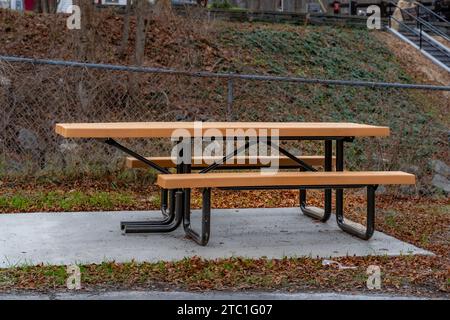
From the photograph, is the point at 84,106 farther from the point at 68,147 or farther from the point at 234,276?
the point at 234,276

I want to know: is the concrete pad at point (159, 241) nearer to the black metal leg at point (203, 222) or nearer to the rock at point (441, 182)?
the black metal leg at point (203, 222)

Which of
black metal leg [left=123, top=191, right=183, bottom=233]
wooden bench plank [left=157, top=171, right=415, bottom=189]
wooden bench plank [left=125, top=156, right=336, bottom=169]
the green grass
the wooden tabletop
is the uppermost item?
the wooden tabletop

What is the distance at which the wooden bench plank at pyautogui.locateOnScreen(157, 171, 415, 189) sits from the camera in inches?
278

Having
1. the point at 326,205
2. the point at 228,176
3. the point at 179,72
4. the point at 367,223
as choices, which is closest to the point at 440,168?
the point at 179,72

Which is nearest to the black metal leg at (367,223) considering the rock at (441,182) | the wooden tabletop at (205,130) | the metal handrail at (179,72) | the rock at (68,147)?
the wooden tabletop at (205,130)

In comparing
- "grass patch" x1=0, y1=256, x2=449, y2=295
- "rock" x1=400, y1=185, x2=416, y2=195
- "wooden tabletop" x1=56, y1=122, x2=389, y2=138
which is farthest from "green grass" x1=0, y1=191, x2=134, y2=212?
"rock" x1=400, y1=185, x2=416, y2=195

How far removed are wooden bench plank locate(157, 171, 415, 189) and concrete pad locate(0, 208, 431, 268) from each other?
60 centimetres

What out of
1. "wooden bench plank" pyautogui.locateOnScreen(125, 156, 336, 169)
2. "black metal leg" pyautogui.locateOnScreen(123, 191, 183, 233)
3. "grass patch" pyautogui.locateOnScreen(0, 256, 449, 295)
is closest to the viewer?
"grass patch" pyautogui.locateOnScreen(0, 256, 449, 295)

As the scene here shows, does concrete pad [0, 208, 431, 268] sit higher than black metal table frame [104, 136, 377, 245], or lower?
lower

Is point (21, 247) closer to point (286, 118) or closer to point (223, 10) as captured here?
point (286, 118)

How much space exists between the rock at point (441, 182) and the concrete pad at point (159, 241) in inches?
178

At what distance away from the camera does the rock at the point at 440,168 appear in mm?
13153

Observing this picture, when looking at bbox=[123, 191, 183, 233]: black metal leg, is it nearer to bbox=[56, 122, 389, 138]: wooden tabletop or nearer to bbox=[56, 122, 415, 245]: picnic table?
bbox=[56, 122, 415, 245]: picnic table

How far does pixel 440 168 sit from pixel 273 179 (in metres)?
6.83
